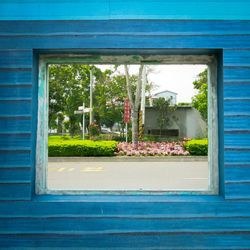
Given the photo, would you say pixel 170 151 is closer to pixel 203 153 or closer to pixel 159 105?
pixel 203 153

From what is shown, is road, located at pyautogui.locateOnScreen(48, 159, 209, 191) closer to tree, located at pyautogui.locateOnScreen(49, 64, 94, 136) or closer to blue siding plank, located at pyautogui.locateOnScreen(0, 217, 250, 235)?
blue siding plank, located at pyautogui.locateOnScreen(0, 217, 250, 235)

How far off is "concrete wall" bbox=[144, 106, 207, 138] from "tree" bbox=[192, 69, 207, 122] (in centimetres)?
136

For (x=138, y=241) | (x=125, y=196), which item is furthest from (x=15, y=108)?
(x=138, y=241)

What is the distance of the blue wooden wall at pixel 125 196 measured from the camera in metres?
1.89

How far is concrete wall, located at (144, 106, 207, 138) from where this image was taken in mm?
17188

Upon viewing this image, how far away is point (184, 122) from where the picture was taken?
682 inches

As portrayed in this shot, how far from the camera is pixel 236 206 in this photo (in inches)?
74.6

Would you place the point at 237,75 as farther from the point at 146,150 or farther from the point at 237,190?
the point at 146,150

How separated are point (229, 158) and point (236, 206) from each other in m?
0.36

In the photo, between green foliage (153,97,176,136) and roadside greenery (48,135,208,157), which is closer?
roadside greenery (48,135,208,157)

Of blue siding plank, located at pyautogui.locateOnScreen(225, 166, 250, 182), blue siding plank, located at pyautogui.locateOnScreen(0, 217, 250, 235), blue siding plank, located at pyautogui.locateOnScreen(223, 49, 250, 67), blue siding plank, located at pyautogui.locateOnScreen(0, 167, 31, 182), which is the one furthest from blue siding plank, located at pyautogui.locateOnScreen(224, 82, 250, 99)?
blue siding plank, located at pyautogui.locateOnScreen(0, 167, 31, 182)

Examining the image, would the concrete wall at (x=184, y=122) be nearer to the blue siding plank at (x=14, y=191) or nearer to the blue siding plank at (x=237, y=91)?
the blue siding plank at (x=237, y=91)

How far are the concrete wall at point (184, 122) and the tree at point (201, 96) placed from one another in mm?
1365

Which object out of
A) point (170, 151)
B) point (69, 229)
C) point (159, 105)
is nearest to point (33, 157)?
point (69, 229)
